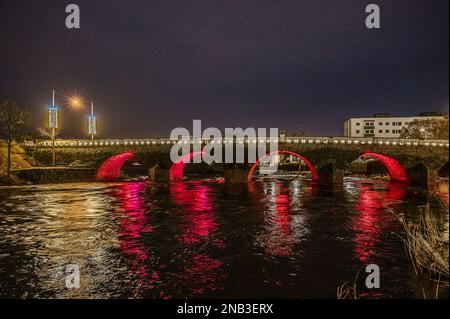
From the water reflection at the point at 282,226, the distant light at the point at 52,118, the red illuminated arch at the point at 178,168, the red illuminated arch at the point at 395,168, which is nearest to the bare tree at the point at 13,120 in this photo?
the distant light at the point at 52,118

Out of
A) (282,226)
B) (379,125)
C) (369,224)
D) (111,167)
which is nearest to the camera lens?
(282,226)

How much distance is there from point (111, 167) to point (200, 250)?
4984 cm

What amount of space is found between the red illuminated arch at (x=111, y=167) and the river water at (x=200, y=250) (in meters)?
27.3

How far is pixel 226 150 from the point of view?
5075 centimetres

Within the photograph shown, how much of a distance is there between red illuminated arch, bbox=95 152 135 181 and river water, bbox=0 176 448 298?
27321 millimetres

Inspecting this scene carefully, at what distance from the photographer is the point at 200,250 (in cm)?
1518

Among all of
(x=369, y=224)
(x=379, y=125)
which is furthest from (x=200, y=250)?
(x=379, y=125)

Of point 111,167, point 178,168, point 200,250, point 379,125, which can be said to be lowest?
point 200,250

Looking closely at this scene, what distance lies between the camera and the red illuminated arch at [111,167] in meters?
55.9

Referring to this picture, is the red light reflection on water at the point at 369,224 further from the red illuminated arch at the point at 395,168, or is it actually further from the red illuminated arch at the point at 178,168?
the red illuminated arch at the point at 178,168

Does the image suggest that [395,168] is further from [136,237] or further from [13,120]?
[13,120]
